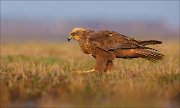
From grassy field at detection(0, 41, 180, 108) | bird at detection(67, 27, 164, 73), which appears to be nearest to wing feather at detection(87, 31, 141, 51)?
bird at detection(67, 27, 164, 73)

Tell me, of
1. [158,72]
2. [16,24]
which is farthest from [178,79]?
[16,24]

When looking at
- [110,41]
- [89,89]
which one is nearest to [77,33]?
[110,41]

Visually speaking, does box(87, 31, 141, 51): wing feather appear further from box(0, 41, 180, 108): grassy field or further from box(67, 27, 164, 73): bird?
box(0, 41, 180, 108): grassy field

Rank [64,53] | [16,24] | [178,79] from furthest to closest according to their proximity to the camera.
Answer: [16,24], [64,53], [178,79]

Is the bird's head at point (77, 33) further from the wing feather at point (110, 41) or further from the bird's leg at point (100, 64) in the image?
the bird's leg at point (100, 64)

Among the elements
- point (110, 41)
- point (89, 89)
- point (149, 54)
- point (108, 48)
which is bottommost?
point (89, 89)

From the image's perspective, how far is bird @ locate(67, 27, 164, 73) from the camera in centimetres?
1288

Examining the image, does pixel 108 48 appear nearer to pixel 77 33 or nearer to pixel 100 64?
pixel 100 64

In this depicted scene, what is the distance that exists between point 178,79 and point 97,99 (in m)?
2.21

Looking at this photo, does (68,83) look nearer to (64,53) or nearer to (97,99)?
(97,99)

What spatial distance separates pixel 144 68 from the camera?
13555 millimetres

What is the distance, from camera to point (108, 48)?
12.9 metres

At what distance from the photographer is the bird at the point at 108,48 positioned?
42.3 feet

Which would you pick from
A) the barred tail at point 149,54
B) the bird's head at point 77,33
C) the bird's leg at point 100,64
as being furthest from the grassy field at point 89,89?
the bird's head at point 77,33
